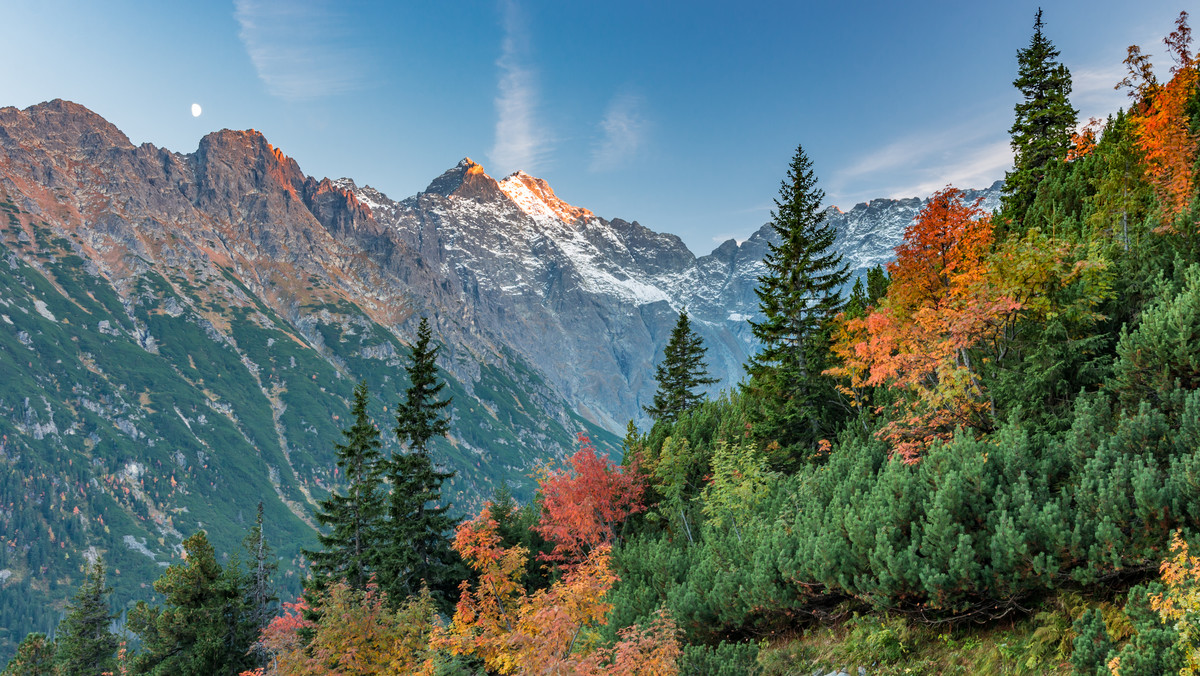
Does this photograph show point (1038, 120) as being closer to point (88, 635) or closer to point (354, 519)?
point (354, 519)

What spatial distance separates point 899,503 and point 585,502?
16.9m

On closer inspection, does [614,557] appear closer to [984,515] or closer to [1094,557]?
[984,515]

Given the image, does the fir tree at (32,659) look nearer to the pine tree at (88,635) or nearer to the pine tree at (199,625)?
the pine tree at (88,635)

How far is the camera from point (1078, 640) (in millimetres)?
7598

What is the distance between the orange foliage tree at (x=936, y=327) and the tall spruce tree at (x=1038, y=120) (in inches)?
821

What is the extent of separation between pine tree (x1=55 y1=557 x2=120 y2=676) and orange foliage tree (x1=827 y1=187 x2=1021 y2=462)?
157 ft

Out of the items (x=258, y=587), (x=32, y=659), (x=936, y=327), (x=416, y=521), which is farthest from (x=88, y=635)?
(x=936, y=327)

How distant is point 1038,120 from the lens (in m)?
36.8

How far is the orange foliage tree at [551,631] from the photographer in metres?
11.1

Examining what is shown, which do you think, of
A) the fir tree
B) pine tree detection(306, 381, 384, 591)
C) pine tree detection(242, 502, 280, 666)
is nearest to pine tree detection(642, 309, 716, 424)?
pine tree detection(306, 381, 384, 591)

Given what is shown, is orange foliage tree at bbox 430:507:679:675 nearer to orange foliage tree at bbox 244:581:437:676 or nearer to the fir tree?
orange foliage tree at bbox 244:581:437:676

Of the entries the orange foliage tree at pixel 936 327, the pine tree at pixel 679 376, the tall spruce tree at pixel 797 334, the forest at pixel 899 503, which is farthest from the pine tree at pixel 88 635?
the orange foliage tree at pixel 936 327

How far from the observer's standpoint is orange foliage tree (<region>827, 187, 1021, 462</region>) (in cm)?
1404

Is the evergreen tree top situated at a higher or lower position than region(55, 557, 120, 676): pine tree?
higher
